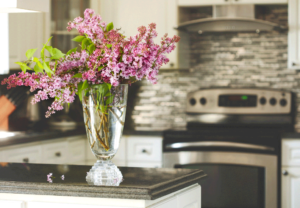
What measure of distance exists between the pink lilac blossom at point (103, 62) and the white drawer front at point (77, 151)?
5.91 feet

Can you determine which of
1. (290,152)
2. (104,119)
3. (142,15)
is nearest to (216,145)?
(290,152)

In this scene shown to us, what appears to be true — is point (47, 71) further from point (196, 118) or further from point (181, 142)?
point (196, 118)

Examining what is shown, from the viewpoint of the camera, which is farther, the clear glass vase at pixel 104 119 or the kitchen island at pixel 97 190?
the clear glass vase at pixel 104 119

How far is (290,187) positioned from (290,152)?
0.25 meters

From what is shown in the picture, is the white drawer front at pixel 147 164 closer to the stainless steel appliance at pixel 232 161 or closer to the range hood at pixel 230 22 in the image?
the stainless steel appliance at pixel 232 161

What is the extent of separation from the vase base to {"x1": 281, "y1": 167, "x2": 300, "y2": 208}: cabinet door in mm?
1965

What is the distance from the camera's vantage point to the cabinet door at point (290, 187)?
3027 mm

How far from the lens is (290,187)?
305 centimetres

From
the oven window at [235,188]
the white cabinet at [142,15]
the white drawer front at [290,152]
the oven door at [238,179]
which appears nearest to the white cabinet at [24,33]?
the white cabinet at [142,15]

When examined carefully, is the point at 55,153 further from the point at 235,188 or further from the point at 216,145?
the point at 235,188

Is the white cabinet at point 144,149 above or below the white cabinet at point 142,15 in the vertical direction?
below

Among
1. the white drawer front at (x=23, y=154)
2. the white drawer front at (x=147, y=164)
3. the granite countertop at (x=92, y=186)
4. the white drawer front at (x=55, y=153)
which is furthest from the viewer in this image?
the white drawer front at (x=147, y=164)

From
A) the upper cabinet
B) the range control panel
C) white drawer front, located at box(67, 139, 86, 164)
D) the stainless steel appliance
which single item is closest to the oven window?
the stainless steel appliance

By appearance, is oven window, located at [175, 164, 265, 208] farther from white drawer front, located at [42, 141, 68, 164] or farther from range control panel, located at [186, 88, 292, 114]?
white drawer front, located at [42, 141, 68, 164]
